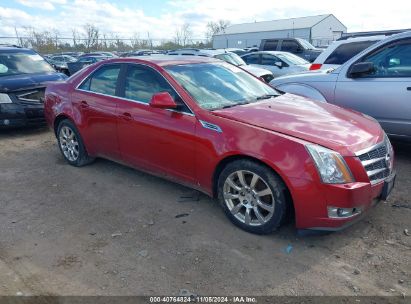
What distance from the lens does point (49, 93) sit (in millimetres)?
5898

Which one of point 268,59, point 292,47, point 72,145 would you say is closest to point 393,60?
point 72,145

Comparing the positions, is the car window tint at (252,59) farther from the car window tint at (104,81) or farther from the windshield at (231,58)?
the car window tint at (104,81)

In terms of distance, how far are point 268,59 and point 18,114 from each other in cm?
996

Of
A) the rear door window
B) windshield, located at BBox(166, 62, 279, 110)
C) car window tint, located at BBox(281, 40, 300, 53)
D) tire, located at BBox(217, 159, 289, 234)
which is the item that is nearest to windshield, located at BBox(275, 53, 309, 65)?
car window tint, located at BBox(281, 40, 300, 53)

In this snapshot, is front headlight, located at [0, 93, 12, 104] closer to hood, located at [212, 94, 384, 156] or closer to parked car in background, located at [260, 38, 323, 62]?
hood, located at [212, 94, 384, 156]

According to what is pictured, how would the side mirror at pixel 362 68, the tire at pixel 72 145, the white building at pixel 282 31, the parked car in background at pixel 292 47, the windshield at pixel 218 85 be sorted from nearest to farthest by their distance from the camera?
the windshield at pixel 218 85 → the side mirror at pixel 362 68 → the tire at pixel 72 145 → the parked car in background at pixel 292 47 → the white building at pixel 282 31

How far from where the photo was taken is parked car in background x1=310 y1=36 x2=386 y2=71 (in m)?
7.70

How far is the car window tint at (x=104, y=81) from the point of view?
4848mm

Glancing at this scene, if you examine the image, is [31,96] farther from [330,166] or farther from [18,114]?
[330,166]

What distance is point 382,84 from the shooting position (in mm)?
5320

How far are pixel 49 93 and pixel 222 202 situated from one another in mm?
3635

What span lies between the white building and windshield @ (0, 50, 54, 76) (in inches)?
2046

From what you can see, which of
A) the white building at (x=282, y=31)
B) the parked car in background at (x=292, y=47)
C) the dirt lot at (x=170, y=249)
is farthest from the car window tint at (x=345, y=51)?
the white building at (x=282, y=31)

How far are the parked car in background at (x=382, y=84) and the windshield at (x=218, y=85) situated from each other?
1.47 meters
